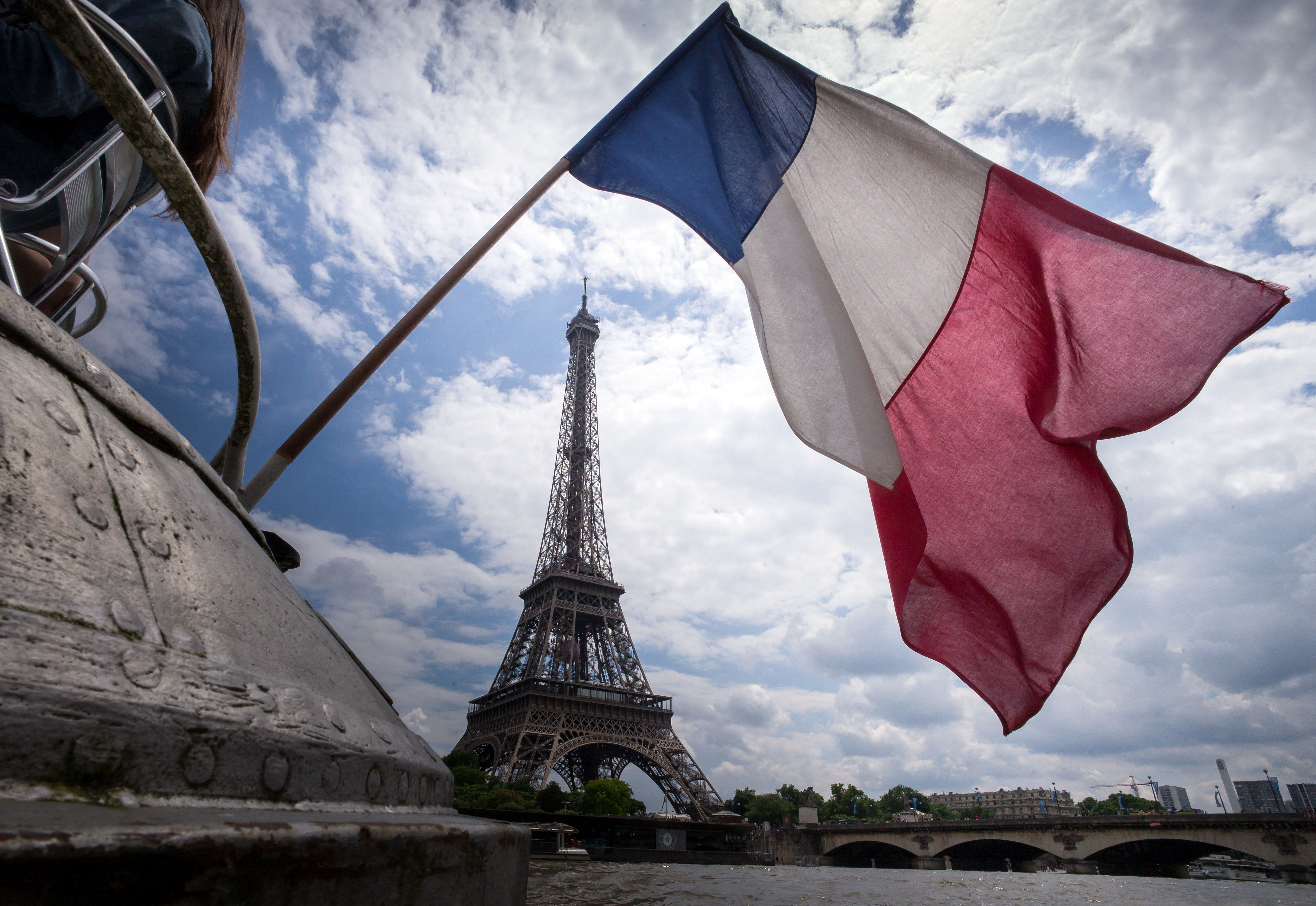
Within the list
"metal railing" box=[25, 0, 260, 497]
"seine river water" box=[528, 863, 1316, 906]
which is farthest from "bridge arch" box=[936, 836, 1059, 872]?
"metal railing" box=[25, 0, 260, 497]

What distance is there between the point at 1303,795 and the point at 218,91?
452 feet

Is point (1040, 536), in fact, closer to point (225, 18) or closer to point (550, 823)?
point (225, 18)

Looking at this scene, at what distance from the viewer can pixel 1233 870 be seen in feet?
158

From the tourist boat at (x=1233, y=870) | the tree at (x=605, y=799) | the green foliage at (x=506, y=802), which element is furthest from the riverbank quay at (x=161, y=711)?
the tourist boat at (x=1233, y=870)

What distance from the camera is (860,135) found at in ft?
12.3

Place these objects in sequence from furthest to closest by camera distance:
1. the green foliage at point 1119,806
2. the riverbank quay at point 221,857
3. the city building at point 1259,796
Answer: the city building at point 1259,796 < the green foliage at point 1119,806 < the riverbank quay at point 221,857

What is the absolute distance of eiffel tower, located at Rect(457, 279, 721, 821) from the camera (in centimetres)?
3130

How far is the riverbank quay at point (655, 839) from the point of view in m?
27.6

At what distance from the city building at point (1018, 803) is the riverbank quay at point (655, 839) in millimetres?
80126

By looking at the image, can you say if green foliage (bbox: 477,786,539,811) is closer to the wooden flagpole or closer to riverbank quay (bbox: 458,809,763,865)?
riverbank quay (bbox: 458,809,763,865)

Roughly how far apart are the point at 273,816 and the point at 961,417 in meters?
3.49

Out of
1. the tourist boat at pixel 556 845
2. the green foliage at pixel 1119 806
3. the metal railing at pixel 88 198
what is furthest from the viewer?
the green foliage at pixel 1119 806

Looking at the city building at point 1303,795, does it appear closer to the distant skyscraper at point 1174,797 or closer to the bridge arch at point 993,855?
the distant skyscraper at point 1174,797

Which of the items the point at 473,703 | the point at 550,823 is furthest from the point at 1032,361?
the point at 473,703
